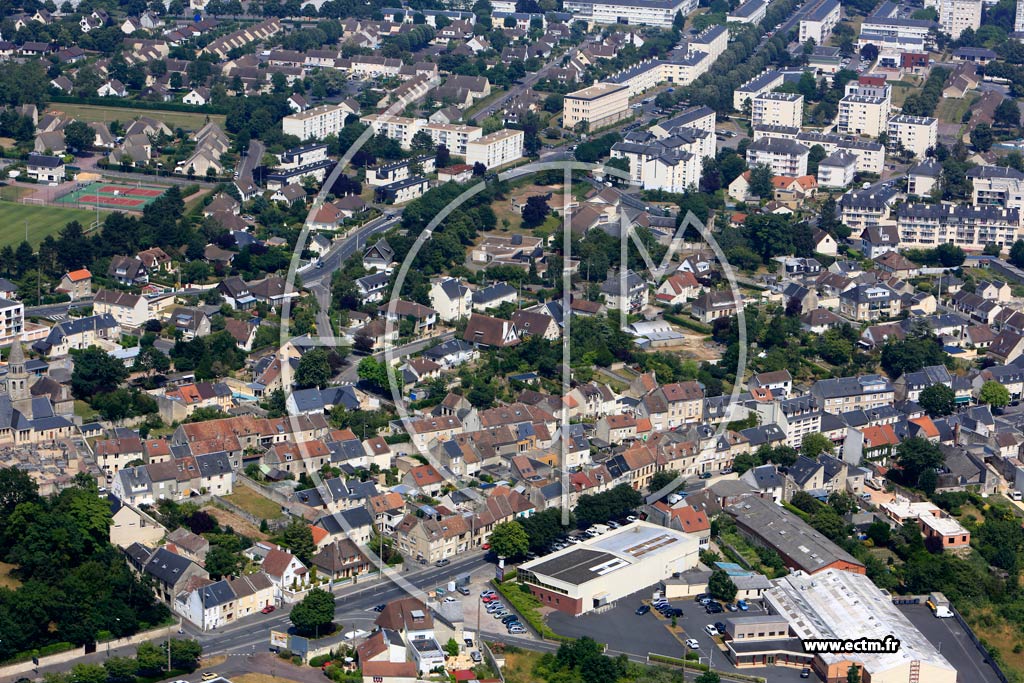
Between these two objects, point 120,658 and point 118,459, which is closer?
point 120,658

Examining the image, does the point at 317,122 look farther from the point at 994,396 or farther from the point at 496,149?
the point at 994,396

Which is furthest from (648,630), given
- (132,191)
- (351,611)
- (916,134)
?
(916,134)

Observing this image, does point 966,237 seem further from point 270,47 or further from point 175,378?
point 270,47

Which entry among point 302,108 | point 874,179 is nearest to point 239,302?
point 302,108

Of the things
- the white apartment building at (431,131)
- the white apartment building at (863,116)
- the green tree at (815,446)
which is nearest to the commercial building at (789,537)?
the green tree at (815,446)

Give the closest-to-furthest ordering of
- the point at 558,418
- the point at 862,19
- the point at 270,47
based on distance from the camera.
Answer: the point at 558,418
the point at 270,47
the point at 862,19

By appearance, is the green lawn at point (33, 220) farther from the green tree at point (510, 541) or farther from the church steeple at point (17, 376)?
the green tree at point (510, 541)
